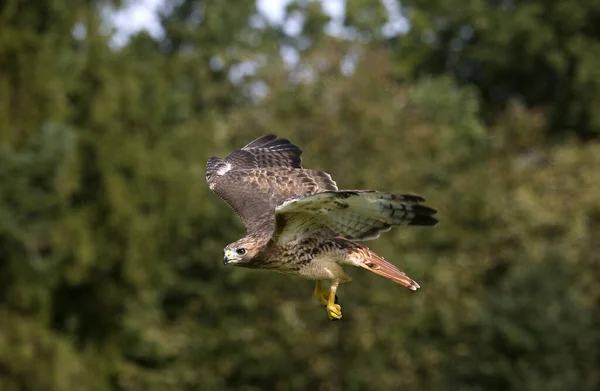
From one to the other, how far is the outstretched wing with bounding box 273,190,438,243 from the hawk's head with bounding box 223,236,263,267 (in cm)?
17

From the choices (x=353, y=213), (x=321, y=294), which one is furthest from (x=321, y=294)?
(x=353, y=213)

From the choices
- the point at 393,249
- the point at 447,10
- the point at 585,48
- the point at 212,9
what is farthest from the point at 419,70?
the point at 393,249

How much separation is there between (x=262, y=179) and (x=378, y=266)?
1940mm

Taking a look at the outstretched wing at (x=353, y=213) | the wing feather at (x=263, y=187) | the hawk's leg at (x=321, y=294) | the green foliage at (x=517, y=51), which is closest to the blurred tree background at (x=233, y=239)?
the wing feather at (x=263, y=187)

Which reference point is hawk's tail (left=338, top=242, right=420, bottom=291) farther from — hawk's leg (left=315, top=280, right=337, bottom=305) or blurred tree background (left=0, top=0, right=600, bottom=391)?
blurred tree background (left=0, top=0, right=600, bottom=391)

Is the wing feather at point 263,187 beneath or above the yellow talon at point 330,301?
above

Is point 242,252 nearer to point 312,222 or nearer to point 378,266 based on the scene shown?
point 312,222

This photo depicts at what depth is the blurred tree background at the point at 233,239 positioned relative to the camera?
22.0 m

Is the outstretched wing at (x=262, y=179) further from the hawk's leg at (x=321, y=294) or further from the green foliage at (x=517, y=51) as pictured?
the green foliage at (x=517, y=51)

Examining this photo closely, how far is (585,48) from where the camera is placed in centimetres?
4684

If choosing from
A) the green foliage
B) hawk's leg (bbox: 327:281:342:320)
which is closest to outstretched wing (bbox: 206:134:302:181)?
hawk's leg (bbox: 327:281:342:320)

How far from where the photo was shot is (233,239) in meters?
25.3

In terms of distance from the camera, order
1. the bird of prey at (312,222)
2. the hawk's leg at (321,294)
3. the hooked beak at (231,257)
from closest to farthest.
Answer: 1. the bird of prey at (312,222)
2. the hooked beak at (231,257)
3. the hawk's leg at (321,294)

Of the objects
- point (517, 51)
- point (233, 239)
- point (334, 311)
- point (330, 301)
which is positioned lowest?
point (334, 311)
